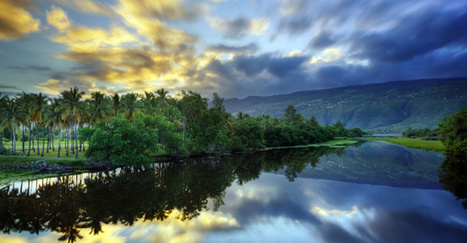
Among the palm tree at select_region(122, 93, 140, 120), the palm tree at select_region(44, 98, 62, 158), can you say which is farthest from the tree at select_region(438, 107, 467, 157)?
the palm tree at select_region(44, 98, 62, 158)

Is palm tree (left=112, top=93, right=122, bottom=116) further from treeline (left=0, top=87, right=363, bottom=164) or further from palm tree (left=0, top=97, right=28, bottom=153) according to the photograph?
palm tree (left=0, top=97, right=28, bottom=153)

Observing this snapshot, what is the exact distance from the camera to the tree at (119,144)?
38.4 meters

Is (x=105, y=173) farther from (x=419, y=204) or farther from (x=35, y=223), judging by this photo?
(x=419, y=204)

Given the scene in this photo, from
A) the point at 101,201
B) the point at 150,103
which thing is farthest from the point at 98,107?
the point at 101,201

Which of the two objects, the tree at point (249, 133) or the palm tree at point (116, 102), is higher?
the palm tree at point (116, 102)

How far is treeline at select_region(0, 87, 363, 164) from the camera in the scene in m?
40.6

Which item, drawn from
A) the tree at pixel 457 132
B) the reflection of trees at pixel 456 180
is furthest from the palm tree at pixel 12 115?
the tree at pixel 457 132

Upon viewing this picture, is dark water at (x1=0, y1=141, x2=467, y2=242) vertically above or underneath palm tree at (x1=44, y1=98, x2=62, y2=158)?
underneath

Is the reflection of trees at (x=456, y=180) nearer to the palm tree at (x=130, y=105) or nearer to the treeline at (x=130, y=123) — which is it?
the treeline at (x=130, y=123)

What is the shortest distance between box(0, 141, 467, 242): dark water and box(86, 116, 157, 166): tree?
6.76 meters

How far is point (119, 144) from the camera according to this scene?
38625mm

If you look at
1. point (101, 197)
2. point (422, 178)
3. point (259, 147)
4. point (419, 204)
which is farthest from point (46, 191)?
point (259, 147)

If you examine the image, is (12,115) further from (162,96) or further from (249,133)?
(249,133)

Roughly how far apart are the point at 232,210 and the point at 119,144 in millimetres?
28417
